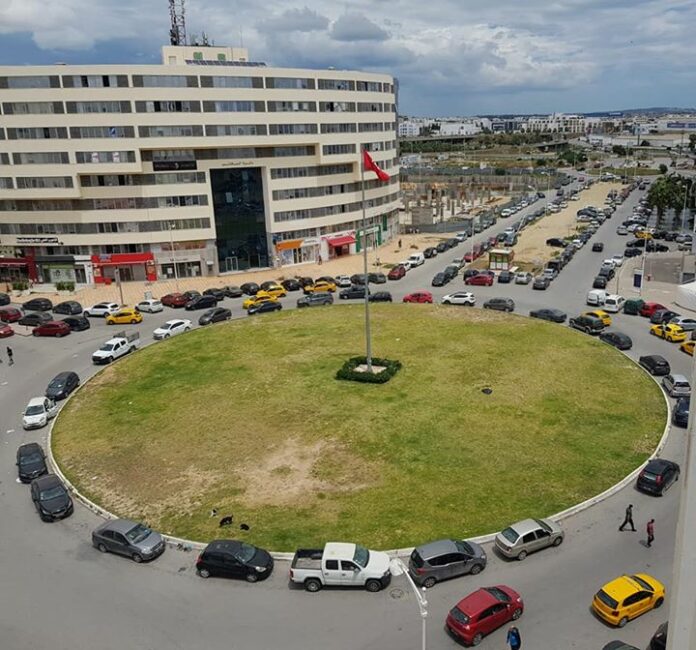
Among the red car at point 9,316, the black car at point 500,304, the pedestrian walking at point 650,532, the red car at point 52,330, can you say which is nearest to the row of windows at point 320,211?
the black car at point 500,304

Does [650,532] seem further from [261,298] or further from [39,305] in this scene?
[39,305]

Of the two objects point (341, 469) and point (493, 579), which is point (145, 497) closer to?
point (341, 469)

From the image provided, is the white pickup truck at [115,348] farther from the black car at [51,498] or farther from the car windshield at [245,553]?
the car windshield at [245,553]

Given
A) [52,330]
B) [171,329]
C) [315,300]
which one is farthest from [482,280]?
[52,330]

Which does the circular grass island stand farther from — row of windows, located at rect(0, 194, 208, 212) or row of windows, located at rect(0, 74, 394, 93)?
row of windows, located at rect(0, 74, 394, 93)

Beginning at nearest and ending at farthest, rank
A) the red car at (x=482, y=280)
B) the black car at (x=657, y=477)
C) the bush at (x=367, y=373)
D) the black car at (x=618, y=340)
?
the black car at (x=657, y=477)
the bush at (x=367, y=373)
the black car at (x=618, y=340)
the red car at (x=482, y=280)

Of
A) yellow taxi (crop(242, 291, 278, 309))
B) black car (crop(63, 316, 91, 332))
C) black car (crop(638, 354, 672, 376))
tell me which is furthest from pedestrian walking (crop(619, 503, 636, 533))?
black car (crop(63, 316, 91, 332))
